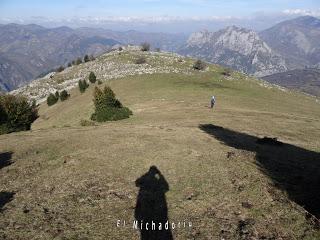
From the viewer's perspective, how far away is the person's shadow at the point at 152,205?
16872mm

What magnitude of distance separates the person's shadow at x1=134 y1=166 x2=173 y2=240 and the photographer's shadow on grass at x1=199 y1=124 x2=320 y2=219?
6.49 m

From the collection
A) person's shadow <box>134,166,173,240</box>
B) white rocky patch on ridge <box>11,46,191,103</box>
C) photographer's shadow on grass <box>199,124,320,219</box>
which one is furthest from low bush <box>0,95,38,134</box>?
white rocky patch on ridge <box>11,46,191,103</box>

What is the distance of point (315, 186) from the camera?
22.2 meters

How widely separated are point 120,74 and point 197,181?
3313 inches

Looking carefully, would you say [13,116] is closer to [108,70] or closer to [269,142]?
[269,142]

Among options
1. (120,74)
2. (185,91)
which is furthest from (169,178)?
(120,74)

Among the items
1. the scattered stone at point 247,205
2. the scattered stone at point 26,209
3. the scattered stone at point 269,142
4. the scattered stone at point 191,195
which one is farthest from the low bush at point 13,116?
the scattered stone at point 247,205

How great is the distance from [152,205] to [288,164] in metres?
11.4

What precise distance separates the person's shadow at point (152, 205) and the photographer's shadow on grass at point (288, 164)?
6489 millimetres

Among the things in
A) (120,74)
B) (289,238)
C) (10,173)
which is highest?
(289,238)

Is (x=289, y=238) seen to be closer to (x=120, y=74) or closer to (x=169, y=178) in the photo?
(x=169, y=178)

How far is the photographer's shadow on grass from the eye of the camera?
20.7 meters

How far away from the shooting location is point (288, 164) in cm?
2669

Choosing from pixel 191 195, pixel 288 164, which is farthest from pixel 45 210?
pixel 288 164
